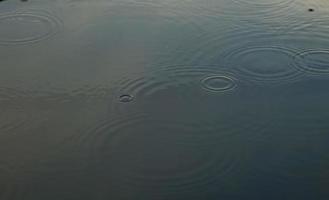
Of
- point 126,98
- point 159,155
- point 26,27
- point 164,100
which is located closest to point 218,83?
point 164,100

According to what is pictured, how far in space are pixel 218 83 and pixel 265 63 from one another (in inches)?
12.4

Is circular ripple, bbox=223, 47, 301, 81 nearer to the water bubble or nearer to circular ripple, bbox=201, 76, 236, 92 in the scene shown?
circular ripple, bbox=201, 76, 236, 92

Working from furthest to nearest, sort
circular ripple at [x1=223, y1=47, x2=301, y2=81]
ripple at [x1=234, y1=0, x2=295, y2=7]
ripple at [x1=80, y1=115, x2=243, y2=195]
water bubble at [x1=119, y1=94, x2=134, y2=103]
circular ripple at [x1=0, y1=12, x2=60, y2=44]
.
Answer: ripple at [x1=234, y1=0, x2=295, y2=7], circular ripple at [x1=0, y1=12, x2=60, y2=44], circular ripple at [x1=223, y1=47, x2=301, y2=81], water bubble at [x1=119, y1=94, x2=134, y2=103], ripple at [x1=80, y1=115, x2=243, y2=195]

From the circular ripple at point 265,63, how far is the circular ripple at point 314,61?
0.14 feet

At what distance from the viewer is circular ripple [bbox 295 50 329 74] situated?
2.66 m

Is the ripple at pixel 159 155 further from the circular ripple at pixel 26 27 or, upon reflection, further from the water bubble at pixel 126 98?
the circular ripple at pixel 26 27

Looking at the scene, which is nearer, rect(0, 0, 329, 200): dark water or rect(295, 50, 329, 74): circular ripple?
rect(0, 0, 329, 200): dark water

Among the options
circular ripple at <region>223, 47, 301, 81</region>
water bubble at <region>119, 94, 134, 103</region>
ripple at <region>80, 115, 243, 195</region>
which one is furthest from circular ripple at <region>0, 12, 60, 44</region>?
circular ripple at <region>223, 47, 301, 81</region>

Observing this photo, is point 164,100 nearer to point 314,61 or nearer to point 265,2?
point 314,61

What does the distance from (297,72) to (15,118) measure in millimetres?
1446

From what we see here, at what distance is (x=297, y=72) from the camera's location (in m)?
2.64

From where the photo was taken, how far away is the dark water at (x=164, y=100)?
Answer: 2051 millimetres

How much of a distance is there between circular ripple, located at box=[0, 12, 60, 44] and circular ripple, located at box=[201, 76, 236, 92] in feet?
3.48

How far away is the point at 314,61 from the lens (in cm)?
271
